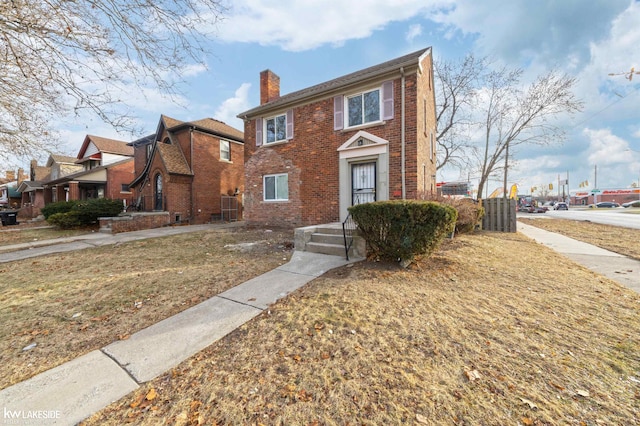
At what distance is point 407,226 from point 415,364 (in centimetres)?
292

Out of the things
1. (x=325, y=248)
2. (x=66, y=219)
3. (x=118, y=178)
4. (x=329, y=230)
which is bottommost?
(x=325, y=248)

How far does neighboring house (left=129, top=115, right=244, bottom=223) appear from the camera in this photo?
15.5 m

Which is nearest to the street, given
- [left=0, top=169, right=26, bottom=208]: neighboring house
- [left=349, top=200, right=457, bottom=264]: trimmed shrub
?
[left=349, top=200, right=457, bottom=264]: trimmed shrub

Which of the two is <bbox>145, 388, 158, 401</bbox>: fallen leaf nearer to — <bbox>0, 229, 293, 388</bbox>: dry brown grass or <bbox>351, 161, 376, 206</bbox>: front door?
<bbox>0, 229, 293, 388</bbox>: dry brown grass

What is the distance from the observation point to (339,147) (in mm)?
10133

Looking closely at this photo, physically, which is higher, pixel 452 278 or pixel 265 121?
pixel 265 121

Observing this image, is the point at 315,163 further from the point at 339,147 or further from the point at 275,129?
the point at 275,129

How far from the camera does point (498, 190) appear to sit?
2561cm

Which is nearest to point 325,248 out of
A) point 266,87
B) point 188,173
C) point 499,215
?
point 499,215

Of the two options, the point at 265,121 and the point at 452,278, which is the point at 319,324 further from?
the point at 265,121

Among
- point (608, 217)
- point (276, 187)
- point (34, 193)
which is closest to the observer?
point (276, 187)

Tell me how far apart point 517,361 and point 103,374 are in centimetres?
394

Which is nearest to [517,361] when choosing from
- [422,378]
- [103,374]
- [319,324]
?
[422,378]

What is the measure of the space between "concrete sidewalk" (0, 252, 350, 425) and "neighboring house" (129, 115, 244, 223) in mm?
14025
